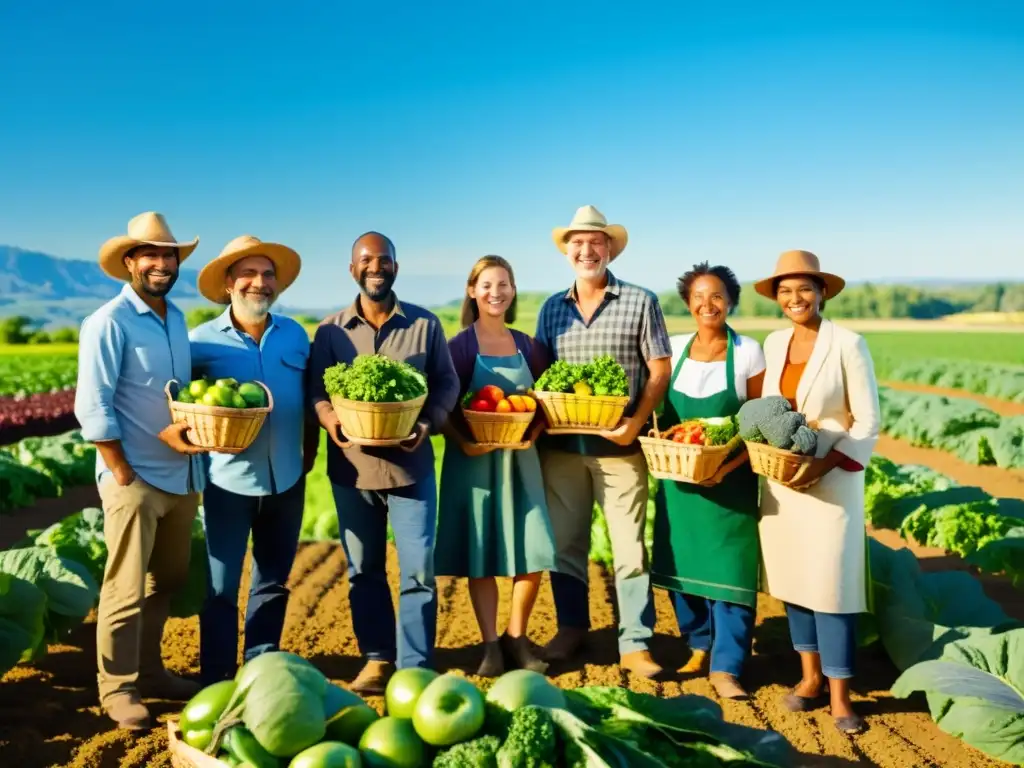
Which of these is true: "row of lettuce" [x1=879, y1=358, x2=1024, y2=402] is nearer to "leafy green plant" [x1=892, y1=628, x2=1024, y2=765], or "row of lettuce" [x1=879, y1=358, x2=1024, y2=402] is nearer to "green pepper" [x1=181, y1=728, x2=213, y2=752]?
"leafy green plant" [x1=892, y1=628, x2=1024, y2=765]

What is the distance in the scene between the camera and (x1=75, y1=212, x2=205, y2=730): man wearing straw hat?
4156mm

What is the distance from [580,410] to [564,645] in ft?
5.26

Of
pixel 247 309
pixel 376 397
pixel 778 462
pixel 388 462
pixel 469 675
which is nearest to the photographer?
pixel 376 397

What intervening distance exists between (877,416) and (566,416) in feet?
5.03

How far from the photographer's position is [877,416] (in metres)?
4.34

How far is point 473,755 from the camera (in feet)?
7.41

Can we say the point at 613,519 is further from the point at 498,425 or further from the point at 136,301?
the point at 136,301

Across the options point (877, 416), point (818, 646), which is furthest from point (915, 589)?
point (877, 416)

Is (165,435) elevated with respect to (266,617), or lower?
elevated

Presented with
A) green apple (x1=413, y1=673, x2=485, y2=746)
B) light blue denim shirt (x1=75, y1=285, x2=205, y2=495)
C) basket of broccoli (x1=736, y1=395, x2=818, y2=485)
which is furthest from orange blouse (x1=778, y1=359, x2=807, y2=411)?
light blue denim shirt (x1=75, y1=285, x2=205, y2=495)

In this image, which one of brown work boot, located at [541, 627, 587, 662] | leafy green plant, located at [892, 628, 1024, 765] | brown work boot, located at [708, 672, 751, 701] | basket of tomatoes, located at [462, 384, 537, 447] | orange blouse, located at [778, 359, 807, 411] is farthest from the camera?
brown work boot, located at [541, 627, 587, 662]

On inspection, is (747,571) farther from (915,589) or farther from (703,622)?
(915,589)

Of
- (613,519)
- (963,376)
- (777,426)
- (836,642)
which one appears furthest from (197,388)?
(963,376)

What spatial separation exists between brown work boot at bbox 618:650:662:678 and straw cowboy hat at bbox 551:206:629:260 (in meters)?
2.35
